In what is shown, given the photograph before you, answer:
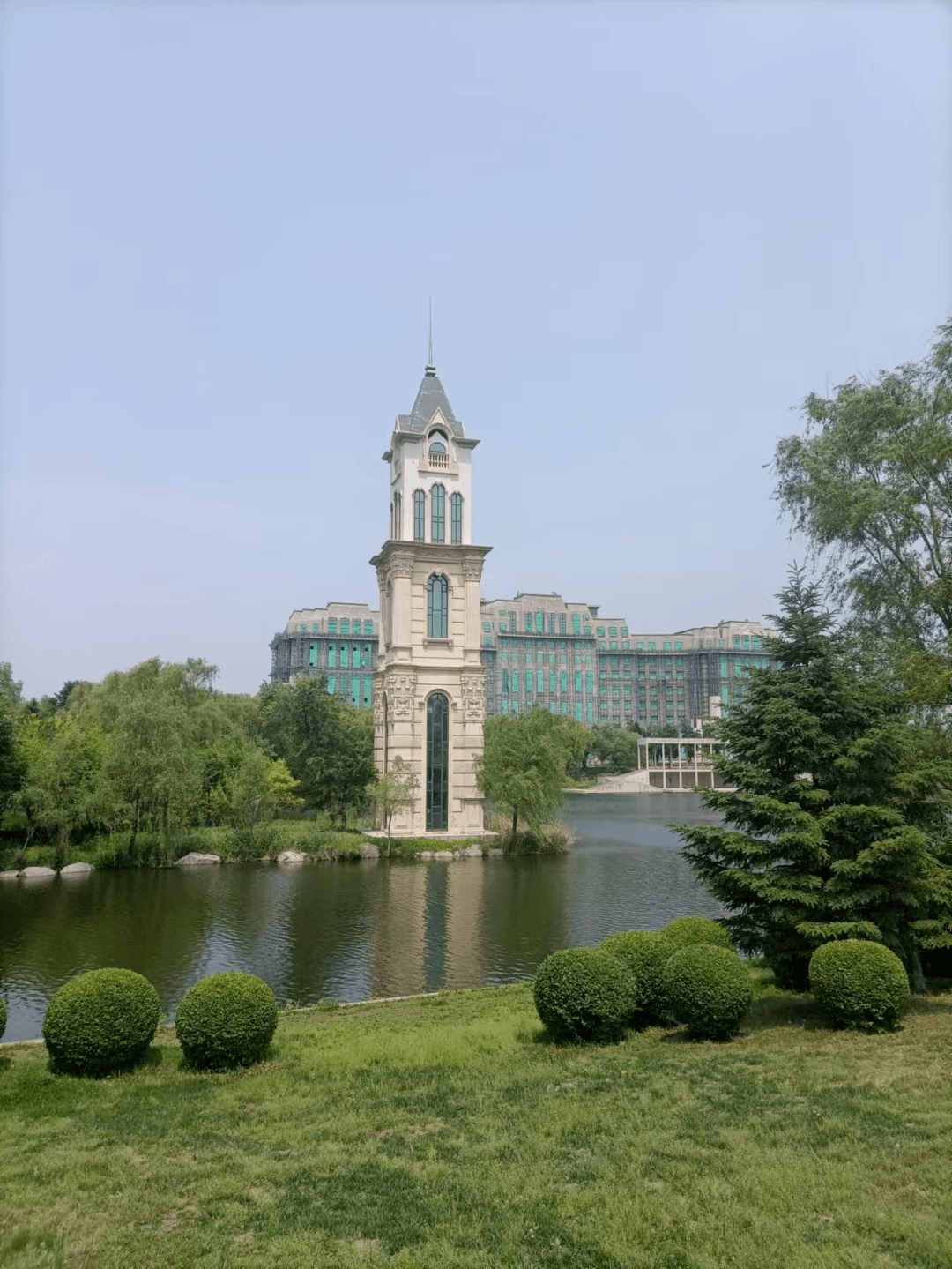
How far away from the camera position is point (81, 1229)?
20.8 feet

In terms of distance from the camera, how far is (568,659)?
133625mm

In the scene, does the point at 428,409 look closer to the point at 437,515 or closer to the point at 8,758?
the point at 437,515

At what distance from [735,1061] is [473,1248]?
510 centimetres

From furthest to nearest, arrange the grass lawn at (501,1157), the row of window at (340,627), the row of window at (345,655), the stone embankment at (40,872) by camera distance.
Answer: the row of window at (340,627), the row of window at (345,655), the stone embankment at (40,872), the grass lawn at (501,1157)

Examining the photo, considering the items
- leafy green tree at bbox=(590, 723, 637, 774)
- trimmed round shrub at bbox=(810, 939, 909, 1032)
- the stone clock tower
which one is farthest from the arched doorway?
leafy green tree at bbox=(590, 723, 637, 774)

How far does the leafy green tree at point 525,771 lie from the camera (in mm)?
38281

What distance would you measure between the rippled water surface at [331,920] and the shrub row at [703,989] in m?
6.58

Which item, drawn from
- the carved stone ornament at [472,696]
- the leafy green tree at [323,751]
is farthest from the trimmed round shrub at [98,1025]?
the leafy green tree at [323,751]

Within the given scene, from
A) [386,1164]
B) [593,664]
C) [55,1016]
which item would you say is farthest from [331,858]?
[593,664]

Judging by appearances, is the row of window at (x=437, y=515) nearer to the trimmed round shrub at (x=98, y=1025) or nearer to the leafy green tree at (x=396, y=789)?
the leafy green tree at (x=396, y=789)

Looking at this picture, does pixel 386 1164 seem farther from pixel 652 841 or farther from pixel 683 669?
pixel 683 669

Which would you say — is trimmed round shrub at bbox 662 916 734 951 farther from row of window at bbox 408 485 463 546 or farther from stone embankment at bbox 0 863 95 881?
row of window at bbox 408 485 463 546

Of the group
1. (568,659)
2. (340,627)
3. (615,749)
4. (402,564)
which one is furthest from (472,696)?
(568,659)

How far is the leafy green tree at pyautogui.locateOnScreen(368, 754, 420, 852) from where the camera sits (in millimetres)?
38906
